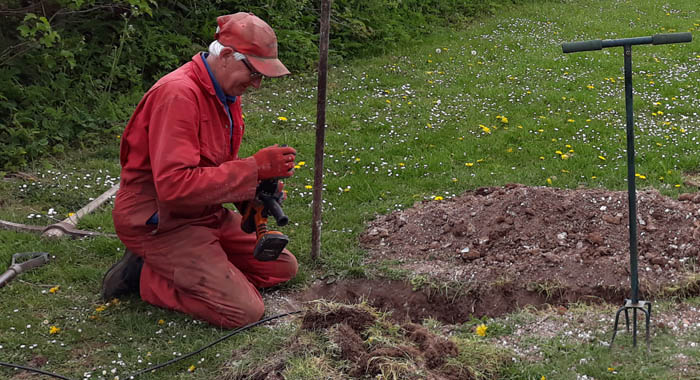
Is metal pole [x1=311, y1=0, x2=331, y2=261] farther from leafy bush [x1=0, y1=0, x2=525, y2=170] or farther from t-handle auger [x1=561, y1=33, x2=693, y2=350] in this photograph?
leafy bush [x1=0, y1=0, x2=525, y2=170]

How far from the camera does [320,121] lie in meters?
4.91

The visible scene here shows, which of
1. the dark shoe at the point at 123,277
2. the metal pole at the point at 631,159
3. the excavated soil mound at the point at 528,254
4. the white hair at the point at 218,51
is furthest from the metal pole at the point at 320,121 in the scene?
the metal pole at the point at 631,159

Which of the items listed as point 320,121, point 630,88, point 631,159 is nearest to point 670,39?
point 630,88

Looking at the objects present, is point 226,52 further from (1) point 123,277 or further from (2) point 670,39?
(2) point 670,39

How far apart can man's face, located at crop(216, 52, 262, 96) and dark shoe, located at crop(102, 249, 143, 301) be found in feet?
4.28

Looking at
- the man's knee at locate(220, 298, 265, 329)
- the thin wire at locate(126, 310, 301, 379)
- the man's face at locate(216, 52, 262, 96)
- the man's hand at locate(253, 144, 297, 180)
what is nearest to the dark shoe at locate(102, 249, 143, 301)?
the man's knee at locate(220, 298, 265, 329)

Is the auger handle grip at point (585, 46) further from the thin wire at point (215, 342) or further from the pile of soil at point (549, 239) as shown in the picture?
the thin wire at point (215, 342)

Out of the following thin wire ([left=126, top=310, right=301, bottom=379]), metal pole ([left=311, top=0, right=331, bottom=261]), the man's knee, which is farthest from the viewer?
metal pole ([left=311, top=0, right=331, bottom=261])

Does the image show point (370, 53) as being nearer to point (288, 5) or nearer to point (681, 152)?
point (288, 5)

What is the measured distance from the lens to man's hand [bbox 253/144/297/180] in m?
4.15

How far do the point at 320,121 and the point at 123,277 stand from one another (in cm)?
169

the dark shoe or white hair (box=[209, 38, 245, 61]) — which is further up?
white hair (box=[209, 38, 245, 61])

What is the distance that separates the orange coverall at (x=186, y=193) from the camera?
4.02m

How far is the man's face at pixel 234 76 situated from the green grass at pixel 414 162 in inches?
58.0
